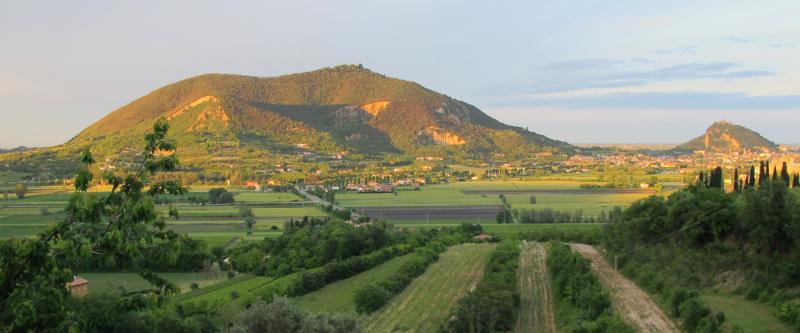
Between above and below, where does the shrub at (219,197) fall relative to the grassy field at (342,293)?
above

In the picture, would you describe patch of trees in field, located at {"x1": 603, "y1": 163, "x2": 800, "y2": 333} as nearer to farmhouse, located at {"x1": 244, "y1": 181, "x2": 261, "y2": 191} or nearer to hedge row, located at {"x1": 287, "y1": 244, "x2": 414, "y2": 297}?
hedge row, located at {"x1": 287, "y1": 244, "x2": 414, "y2": 297}

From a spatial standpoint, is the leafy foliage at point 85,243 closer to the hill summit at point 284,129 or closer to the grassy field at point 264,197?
the grassy field at point 264,197

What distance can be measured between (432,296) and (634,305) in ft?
32.6

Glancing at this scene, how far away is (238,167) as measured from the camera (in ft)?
370

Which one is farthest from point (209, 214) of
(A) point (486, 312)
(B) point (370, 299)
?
(A) point (486, 312)

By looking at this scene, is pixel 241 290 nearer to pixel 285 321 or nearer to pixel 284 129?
pixel 285 321

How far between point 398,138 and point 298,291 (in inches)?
5791

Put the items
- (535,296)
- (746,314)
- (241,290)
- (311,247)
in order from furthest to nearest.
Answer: (311,247)
(241,290)
(535,296)
(746,314)

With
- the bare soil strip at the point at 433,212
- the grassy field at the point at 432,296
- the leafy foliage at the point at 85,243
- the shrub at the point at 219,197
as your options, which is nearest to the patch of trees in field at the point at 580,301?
the grassy field at the point at 432,296

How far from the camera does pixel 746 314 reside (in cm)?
1914

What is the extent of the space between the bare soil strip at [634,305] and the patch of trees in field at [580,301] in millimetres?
693

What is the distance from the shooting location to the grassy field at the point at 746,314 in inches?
684

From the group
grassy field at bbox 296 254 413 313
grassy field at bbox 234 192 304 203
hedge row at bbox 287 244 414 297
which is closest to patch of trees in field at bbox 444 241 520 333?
grassy field at bbox 296 254 413 313

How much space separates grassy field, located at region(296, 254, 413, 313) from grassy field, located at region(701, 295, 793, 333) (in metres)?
14.5
